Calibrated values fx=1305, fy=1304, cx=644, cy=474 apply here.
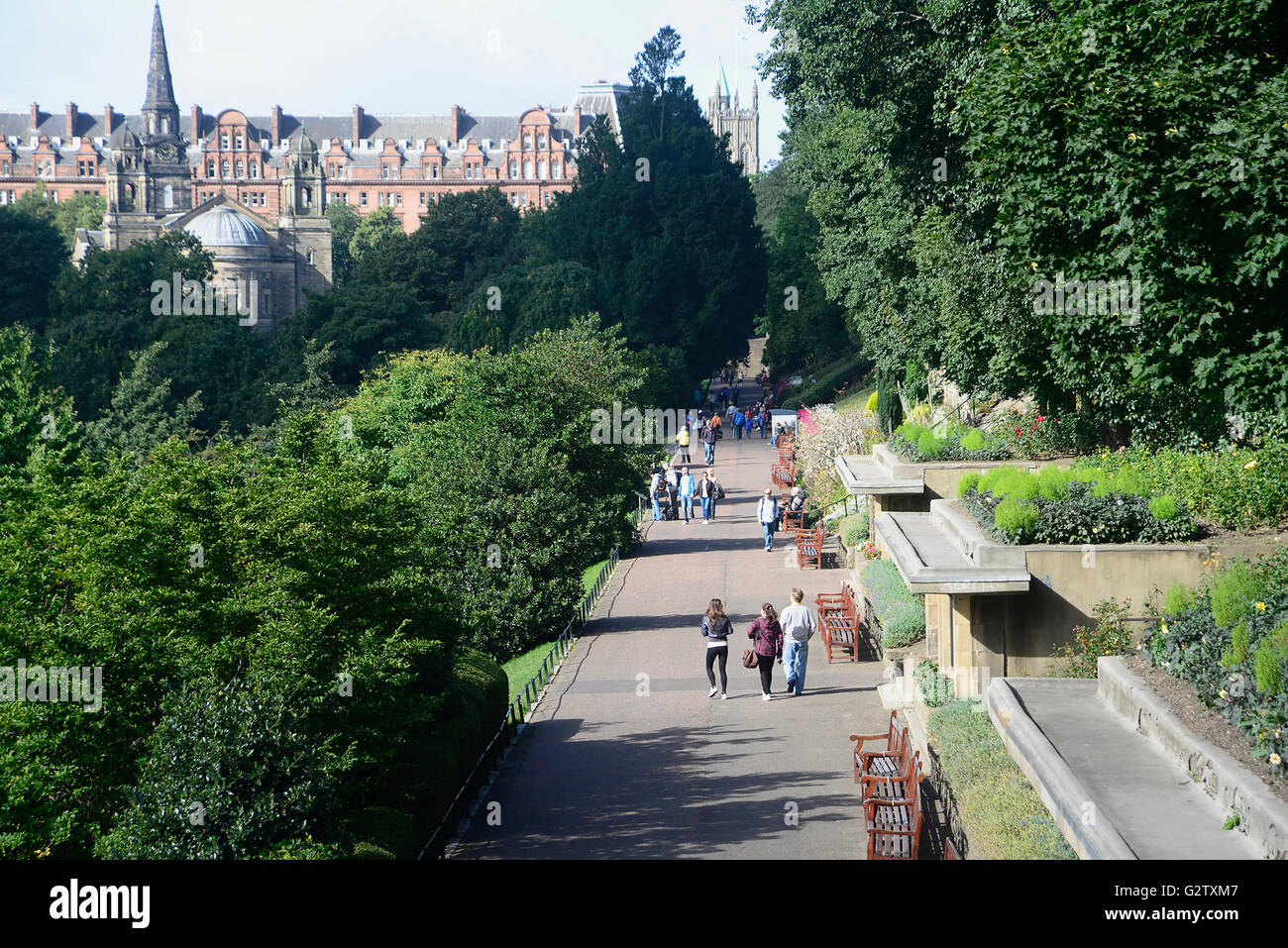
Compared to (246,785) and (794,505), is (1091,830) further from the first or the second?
(794,505)

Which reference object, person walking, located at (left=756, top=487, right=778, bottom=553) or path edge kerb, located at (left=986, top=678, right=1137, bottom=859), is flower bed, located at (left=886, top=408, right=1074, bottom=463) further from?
path edge kerb, located at (left=986, top=678, right=1137, bottom=859)

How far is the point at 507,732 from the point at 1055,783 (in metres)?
9.71

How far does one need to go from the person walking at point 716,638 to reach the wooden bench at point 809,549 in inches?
395

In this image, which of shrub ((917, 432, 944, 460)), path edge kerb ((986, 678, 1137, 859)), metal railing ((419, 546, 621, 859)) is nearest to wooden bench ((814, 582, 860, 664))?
shrub ((917, 432, 944, 460))

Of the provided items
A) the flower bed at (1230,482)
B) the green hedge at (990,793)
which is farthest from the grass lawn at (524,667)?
the flower bed at (1230,482)

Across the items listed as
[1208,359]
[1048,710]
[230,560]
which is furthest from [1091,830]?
[230,560]

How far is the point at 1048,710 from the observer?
382 inches

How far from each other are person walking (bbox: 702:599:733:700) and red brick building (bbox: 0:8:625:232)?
352 ft

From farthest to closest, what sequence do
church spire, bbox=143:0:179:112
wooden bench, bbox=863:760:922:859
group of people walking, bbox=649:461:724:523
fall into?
church spire, bbox=143:0:179:112, group of people walking, bbox=649:461:724:523, wooden bench, bbox=863:760:922:859

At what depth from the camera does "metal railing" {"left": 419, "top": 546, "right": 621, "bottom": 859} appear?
12.9 metres

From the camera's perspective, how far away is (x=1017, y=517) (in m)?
13.5

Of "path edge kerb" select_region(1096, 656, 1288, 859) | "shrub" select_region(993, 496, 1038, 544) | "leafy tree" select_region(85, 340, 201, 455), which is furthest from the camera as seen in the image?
"leafy tree" select_region(85, 340, 201, 455)

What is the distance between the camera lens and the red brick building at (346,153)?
409 ft

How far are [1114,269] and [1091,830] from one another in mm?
5690
